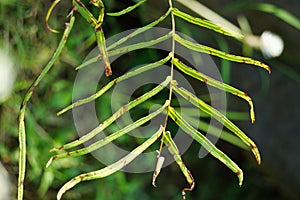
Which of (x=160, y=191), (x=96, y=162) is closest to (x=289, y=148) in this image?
(x=160, y=191)

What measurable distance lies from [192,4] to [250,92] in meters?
0.47

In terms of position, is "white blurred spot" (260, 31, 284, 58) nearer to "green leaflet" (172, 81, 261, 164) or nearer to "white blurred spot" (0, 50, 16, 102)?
"white blurred spot" (0, 50, 16, 102)

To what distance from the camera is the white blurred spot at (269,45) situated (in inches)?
40.4

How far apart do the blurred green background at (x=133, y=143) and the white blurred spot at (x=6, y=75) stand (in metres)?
0.01

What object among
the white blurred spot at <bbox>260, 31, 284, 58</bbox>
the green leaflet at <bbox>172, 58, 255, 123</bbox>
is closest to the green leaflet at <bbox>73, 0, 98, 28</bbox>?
the green leaflet at <bbox>172, 58, 255, 123</bbox>

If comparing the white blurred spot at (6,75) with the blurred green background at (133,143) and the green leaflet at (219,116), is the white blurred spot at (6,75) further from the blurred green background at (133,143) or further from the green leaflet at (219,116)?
the green leaflet at (219,116)

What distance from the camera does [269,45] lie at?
1038mm

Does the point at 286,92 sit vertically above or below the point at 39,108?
below

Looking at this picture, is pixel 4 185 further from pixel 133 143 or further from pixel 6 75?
pixel 133 143

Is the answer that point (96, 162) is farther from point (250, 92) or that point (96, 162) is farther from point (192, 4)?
point (192, 4)

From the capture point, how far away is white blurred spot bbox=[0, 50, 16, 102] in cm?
94

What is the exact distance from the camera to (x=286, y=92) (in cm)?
128

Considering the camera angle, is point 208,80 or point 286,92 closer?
point 208,80

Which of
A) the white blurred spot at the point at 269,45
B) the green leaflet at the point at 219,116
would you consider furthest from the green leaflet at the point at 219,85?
the white blurred spot at the point at 269,45
